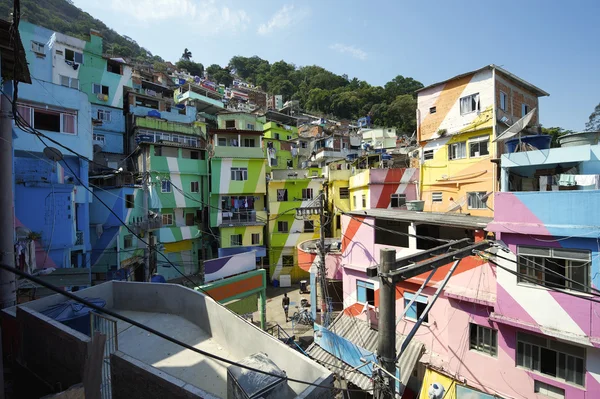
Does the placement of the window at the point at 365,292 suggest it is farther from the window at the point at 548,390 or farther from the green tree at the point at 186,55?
the green tree at the point at 186,55

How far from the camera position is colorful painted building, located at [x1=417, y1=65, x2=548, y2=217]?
18859 mm

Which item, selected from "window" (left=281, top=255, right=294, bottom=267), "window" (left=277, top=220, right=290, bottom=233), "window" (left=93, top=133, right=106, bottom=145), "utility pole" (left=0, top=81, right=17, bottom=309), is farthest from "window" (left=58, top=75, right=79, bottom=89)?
"window" (left=281, top=255, right=294, bottom=267)

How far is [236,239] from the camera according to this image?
29.1 metres

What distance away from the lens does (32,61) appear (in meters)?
26.0

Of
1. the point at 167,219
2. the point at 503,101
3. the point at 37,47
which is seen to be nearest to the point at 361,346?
Result: the point at 503,101

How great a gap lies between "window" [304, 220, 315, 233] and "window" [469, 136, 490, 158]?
1601 cm

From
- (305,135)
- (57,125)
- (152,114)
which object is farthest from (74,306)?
(305,135)

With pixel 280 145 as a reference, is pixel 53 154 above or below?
below

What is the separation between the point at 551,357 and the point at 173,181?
2861 cm

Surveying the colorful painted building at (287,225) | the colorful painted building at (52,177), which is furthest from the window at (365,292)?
the colorful painted building at (287,225)

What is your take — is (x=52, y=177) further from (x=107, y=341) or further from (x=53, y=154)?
(x=107, y=341)

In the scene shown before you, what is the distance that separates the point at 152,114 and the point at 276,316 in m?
25.3

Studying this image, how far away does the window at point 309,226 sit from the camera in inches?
1208

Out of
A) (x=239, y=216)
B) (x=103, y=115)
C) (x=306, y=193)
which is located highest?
(x=103, y=115)
